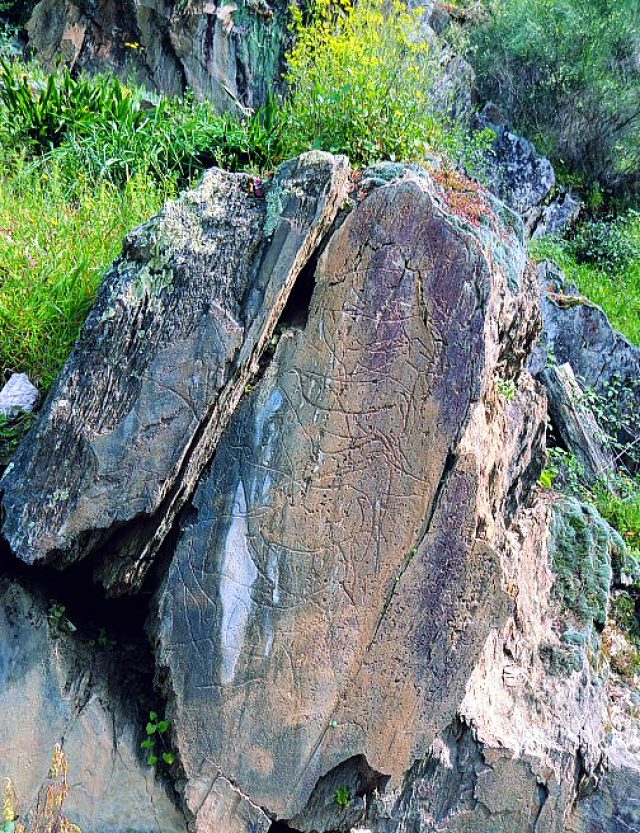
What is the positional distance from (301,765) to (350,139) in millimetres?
3651

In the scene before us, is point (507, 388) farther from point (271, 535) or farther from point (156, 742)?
point (156, 742)

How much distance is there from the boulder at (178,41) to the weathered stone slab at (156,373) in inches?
262

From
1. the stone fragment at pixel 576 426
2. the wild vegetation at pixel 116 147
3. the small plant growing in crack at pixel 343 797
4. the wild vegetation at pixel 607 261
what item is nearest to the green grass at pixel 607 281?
the wild vegetation at pixel 607 261

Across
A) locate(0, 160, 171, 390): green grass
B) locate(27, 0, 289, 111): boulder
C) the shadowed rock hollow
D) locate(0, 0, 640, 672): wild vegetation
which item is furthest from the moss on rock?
locate(27, 0, 289, 111): boulder

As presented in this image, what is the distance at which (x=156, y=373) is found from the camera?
301cm

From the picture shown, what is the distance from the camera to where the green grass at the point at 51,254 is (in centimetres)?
369

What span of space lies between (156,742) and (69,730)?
0.36 metres

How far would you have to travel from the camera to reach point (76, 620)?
3262mm

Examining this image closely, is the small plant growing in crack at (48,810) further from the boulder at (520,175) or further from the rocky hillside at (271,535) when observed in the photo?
the boulder at (520,175)

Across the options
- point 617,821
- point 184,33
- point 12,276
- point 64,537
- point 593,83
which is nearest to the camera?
point 64,537

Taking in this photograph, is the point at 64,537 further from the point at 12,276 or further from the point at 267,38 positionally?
the point at 267,38

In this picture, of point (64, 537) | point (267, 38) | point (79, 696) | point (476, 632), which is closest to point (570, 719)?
point (476, 632)

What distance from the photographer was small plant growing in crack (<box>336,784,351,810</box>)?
3234 mm

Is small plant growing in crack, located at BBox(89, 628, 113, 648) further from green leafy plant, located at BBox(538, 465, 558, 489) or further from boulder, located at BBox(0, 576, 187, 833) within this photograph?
green leafy plant, located at BBox(538, 465, 558, 489)
